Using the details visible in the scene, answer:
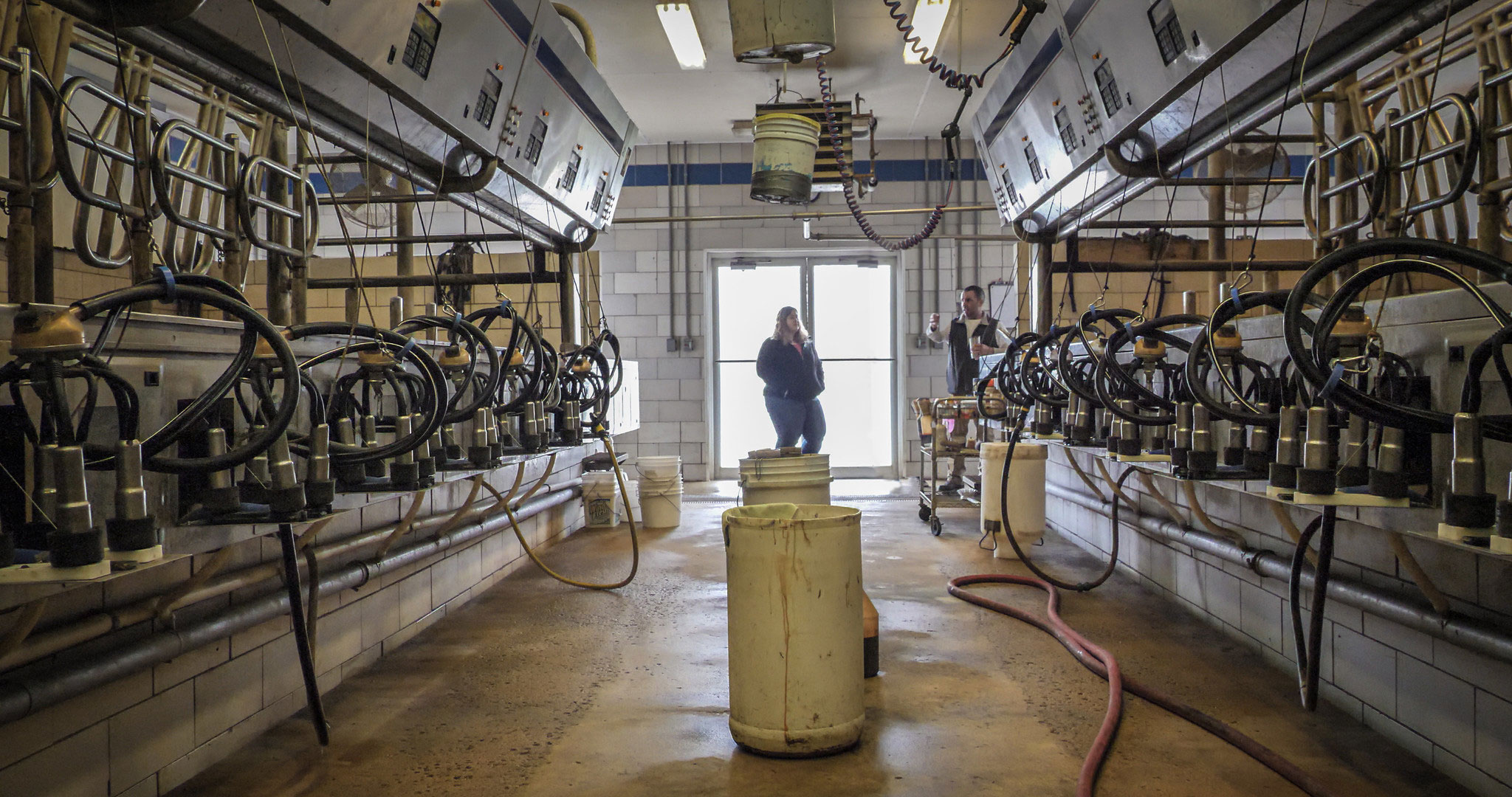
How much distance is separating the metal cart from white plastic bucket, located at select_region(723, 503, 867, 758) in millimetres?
3505

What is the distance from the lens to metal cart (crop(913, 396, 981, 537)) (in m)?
5.95

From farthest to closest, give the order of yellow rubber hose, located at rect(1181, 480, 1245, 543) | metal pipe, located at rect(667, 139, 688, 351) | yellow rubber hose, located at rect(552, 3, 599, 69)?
metal pipe, located at rect(667, 139, 688, 351) < yellow rubber hose, located at rect(552, 3, 599, 69) < yellow rubber hose, located at rect(1181, 480, 1245, 543)

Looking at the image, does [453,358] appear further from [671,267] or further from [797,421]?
[671,267]

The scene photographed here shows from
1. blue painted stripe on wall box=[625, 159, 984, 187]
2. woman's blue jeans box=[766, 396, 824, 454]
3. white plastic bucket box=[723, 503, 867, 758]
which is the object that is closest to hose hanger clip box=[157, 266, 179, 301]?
white plastic bucket box=[723, 503, 867, 758]

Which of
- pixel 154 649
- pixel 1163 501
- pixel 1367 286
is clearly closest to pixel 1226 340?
pixel 1367 286

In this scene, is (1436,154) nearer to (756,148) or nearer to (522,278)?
(756,148)

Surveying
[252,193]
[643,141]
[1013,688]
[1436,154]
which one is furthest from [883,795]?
[643,141]

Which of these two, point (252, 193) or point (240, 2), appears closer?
point (240, 2)

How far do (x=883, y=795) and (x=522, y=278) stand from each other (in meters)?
3.76

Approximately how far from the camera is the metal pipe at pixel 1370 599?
2.06 metres

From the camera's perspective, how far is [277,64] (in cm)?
234

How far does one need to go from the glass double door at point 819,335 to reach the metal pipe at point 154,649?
5.86m

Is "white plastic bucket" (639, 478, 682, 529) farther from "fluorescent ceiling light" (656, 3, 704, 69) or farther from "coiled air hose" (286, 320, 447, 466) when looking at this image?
"coiled air hose" (286, 320, 447, 466)

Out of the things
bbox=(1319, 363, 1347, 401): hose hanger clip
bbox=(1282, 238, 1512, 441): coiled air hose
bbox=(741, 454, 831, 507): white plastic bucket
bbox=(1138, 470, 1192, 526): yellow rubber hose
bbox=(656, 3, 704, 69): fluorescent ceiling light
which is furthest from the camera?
bbox=(656, 3, 704, 69): fluorescent ceiling light
